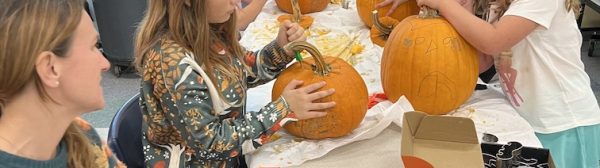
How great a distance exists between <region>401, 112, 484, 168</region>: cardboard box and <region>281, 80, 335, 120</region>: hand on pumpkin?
0.57 ft

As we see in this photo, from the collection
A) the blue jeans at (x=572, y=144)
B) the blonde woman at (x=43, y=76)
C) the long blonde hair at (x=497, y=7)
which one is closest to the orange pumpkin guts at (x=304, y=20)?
the long blonde hair at (x=497, y=7)

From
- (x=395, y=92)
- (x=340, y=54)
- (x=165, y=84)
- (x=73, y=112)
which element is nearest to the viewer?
(x=73, y=112)

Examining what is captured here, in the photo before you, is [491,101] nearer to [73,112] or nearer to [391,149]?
[391,149]

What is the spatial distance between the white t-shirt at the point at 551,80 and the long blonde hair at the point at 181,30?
72 cm

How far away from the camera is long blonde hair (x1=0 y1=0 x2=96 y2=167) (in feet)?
2.58

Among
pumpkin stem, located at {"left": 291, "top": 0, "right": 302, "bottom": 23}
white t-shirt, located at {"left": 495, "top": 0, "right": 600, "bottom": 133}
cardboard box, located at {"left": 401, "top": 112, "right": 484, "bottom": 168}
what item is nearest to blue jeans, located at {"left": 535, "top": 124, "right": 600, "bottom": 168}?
white t-shirt, located at {"left": 495, "top": 0, "right": 600, "bottom": 133}

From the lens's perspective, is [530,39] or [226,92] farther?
[530,39]

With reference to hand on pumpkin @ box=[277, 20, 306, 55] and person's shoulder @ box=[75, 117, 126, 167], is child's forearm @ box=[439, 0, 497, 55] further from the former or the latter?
person's shoulder @ box=[75, 117, 126, 167]

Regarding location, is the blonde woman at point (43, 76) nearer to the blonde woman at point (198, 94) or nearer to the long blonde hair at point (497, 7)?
the blonde woman at point (198, 94)

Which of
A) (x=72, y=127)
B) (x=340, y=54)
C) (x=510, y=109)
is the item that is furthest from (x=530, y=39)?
(x=72, y=127)

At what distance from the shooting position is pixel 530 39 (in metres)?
1.41

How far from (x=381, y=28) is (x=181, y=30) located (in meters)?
0.66

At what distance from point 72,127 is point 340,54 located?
98 cm

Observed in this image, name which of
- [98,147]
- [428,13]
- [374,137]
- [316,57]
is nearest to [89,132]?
[98,147]
